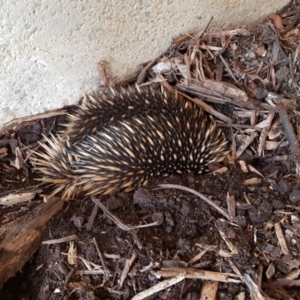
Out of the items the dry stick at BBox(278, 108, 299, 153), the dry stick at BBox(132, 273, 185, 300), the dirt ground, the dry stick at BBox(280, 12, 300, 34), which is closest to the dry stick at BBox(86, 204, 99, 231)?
the dirt ground

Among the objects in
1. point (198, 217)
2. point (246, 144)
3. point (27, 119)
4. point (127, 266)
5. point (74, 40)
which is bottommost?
point (246, 144)

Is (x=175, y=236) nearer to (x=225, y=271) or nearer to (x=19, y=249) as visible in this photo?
(x=225, y=271)

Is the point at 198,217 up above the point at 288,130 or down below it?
above

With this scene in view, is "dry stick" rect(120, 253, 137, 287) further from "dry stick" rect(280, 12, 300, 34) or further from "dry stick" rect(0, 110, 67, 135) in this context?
"dry stick" rect(280, 12, 300, 34)

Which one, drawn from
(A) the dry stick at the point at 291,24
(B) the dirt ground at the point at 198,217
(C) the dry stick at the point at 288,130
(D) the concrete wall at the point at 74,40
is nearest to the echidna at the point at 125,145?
(B) the dirt ground at the point at 198,217

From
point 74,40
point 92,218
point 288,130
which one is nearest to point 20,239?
point 92,218

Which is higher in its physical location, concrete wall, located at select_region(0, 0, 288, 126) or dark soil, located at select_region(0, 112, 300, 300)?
concrete wall, located at select_region(0, 0, 288, 126)

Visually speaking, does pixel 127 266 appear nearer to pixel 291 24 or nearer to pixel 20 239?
pixel 20 239
